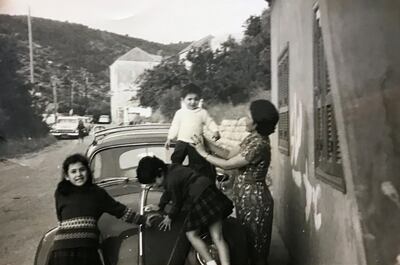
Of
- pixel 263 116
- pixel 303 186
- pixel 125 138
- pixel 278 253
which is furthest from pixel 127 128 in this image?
pixel 278 253

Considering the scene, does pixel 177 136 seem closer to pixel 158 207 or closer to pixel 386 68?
pixel 158 207

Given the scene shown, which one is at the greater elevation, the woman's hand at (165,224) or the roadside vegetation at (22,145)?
the roadside vegetation at (22,145)

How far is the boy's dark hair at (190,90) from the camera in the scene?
2.49m

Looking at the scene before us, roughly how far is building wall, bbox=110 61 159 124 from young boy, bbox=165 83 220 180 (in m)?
0.27

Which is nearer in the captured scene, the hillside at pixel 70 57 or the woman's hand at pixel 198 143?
the woman's hand at pixel 198 143

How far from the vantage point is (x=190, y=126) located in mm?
2480

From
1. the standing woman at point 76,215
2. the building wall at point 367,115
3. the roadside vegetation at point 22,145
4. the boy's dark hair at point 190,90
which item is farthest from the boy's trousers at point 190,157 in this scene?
the building wall at point 367,115

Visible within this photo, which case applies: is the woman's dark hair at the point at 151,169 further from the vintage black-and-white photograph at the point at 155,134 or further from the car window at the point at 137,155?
the car window at the point at 137,155

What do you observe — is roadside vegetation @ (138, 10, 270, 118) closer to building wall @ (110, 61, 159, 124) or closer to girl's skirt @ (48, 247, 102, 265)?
building wall @ (110, 61, 159, 124)

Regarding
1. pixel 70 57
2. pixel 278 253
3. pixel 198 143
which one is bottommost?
pixel 278 253

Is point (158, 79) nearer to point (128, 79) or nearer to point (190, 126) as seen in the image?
point (128, 79)

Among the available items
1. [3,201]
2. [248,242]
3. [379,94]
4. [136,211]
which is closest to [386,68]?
[379,94]

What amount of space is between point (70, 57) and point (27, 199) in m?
0.79

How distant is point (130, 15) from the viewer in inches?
105
